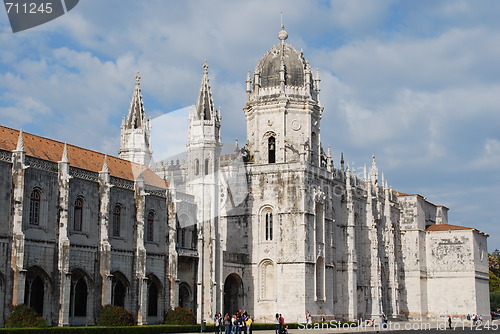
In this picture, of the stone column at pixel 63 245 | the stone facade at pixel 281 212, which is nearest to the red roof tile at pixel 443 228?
the stone facade at pixel 281 212

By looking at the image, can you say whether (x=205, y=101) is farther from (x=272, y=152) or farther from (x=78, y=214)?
(x=78, y=214)

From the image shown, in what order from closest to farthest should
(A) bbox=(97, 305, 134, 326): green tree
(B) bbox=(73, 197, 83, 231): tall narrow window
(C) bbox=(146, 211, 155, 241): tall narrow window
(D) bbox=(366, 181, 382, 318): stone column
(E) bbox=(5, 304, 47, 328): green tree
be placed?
(E) bbox=(5, 304, 47, 328): green tree
(A) bbox=(97, 305, 134, 326): green tree
(B) bbox=(73, 197, 83, 231): tall narrow window
(C) bbox=(146, 211, 155, 241): tall narrow window
(D) bbox=(366, 181, 382, 318): stone column

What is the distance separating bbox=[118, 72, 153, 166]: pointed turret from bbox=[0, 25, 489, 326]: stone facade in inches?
4.6

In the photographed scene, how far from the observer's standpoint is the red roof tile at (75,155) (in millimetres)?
41969

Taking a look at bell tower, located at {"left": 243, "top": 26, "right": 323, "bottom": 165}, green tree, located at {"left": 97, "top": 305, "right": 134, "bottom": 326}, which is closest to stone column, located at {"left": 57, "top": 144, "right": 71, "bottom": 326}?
green tree, located at {"left": 97, "top": 305, "right": 134, "bottom": 326}

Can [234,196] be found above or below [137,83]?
below

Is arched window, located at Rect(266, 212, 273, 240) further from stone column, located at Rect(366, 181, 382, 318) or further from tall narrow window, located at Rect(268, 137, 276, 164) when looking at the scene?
stone column, located at Rect(366, 181, 382, 318)

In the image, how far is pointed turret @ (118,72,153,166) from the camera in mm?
58375

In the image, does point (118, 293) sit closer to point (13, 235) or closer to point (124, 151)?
point (13, 235)

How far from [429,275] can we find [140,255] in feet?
A: 152

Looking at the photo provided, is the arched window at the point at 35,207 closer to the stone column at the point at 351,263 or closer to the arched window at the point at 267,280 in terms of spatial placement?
the arched window at the point at 267,280

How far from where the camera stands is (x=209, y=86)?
56500mm

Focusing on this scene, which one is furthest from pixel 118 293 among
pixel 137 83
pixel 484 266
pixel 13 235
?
pixel 484 266

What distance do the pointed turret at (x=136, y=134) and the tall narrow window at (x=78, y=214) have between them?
580 inches
